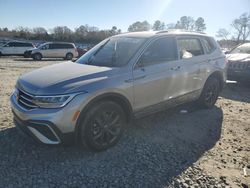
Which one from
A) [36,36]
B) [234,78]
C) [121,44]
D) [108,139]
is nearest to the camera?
[108,139]

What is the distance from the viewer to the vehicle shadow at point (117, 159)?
3.10 m

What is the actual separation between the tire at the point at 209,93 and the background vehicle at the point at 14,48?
2453 cm

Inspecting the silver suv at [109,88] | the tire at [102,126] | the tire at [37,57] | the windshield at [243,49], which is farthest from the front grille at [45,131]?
the tire at [37,57]

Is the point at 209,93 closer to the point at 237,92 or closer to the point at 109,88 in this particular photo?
the point at 237,92

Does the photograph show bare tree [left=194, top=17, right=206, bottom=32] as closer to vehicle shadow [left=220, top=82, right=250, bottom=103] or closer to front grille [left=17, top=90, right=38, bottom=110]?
vehicle shadow [left=220, top=82, right=250, bottom=103]

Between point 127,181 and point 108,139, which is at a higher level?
point 108,139

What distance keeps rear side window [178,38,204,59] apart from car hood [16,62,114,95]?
177 cm

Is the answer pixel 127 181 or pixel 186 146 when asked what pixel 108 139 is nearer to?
Result: pixel 127 181

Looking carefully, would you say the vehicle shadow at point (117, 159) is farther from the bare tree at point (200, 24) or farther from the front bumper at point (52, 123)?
the bare tree at point (200, 24)

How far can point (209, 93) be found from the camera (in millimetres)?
5801

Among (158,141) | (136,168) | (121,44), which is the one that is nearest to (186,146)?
(158,141)

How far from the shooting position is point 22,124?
3.48m

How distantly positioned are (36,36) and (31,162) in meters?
61.1

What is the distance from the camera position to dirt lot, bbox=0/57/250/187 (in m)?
3.11
